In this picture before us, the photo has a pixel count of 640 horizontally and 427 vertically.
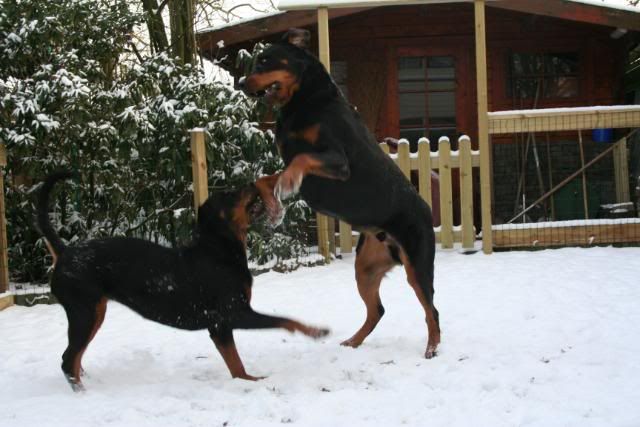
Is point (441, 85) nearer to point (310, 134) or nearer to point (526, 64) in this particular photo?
point (526, 64)

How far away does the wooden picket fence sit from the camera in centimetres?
791

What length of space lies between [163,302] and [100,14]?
4918mm

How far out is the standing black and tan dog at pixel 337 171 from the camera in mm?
3668

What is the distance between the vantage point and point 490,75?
1123cm

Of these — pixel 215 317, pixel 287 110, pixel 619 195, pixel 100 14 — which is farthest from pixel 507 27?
pixel 215 317

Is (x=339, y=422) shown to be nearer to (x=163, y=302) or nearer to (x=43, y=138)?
(x=163, y=302)

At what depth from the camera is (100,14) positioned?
7348 mm

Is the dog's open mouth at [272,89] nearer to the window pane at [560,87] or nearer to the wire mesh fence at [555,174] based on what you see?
the wire mesh fence at [555,174]

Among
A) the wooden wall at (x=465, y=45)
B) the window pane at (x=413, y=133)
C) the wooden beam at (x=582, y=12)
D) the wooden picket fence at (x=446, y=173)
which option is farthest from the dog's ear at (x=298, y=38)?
the window pane at (x=413, y=133)

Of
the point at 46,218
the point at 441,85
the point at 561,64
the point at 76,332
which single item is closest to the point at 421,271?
the point at 76,332

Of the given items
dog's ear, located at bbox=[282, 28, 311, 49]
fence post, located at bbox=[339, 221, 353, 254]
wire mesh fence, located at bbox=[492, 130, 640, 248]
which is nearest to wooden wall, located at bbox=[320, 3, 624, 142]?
wire mesh fence, located at bbox=[492, 130, 640, 248]

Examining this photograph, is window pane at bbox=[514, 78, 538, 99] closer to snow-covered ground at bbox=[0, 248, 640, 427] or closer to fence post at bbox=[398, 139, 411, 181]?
fence post at bbox=[398, 139, 411, 181]

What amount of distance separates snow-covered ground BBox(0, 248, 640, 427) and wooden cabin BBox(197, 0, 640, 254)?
5.12 metres

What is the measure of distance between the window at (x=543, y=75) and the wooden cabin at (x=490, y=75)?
0.06 ft
